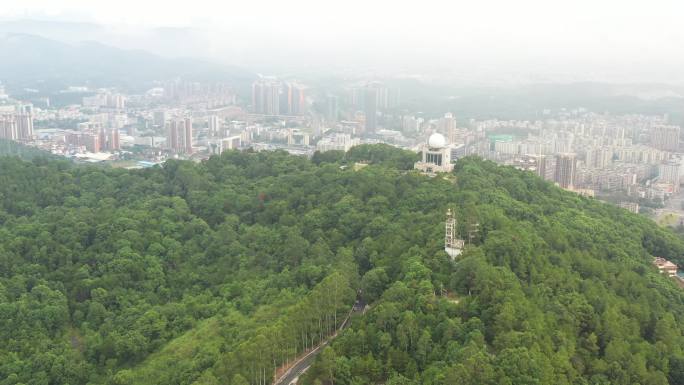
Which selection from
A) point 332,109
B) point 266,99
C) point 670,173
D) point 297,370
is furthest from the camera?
point 266,99

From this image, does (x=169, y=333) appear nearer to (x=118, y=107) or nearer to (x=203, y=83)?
(x=118, y=107)

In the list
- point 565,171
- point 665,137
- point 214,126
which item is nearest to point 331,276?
point 565,171

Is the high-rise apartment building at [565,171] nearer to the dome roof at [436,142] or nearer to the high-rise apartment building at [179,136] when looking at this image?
the dome roof at [436,142]

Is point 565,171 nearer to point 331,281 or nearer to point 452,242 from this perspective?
point 452,242

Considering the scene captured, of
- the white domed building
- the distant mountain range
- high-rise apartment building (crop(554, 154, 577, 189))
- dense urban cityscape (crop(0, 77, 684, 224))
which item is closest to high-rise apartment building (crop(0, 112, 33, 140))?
dense urban cityscape (crop(0, 77, 684, 224))

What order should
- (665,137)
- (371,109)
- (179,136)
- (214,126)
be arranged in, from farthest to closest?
1. (214,126)
2. (371,109)
3. (179,136)
4. (665,137)

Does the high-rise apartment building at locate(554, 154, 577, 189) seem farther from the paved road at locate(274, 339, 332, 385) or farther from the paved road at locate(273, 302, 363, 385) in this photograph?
the paved road at locate(274, 339, 332, 385)

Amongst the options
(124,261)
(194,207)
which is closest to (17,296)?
(124,261)

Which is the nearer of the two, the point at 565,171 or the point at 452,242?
the point at 452,242

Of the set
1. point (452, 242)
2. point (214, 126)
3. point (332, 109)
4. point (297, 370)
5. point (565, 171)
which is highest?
point (332, 109)
